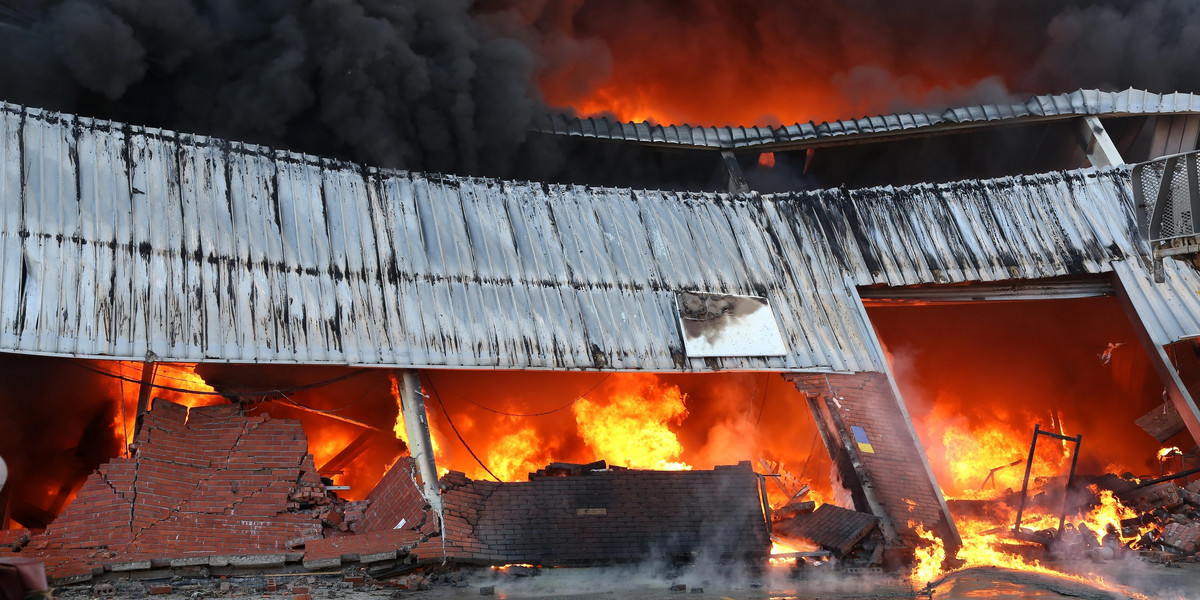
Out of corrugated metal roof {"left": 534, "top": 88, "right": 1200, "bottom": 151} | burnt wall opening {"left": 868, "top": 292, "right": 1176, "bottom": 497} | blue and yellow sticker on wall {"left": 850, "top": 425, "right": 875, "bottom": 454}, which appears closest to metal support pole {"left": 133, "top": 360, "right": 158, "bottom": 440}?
corrugated metal roof {"left": 534, "top": 88, "right": 1200, "bottom": 151}

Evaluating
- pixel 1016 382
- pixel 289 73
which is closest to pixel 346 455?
pixel 289 73

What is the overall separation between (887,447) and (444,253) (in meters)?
6.17

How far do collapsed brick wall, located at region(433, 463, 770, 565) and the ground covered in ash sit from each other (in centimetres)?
23

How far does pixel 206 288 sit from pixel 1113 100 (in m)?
14.8

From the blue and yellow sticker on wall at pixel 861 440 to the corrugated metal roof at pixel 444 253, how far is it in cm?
103

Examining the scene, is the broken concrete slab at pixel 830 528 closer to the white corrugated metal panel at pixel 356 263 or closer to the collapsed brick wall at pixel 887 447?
the collapsed brick wall at pixel 887 447

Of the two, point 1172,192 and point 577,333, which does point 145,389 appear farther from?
point 1172,192

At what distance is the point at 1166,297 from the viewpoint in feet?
47.9

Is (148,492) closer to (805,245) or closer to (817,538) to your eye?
(817,538)

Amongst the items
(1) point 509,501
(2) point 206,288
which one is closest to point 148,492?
(2) point 206,288

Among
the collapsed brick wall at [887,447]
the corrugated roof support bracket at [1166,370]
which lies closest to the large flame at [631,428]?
the collapsed brick wall at [887,447]

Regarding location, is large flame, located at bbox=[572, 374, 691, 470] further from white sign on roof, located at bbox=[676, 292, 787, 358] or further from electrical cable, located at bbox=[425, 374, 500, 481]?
electrical cable, located at bbox=[425, 374, 500, 481]

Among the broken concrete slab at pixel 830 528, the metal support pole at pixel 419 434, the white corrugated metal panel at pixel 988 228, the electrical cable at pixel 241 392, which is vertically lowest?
the broken concrete slab at pixel 830 528

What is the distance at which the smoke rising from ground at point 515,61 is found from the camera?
1404cm
